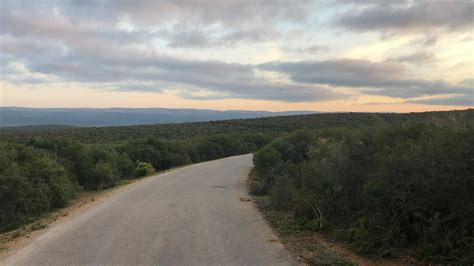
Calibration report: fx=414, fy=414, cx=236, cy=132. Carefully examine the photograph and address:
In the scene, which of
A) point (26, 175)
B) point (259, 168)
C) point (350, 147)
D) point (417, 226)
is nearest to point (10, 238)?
point (26, 175)

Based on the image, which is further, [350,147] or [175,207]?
[175,207]

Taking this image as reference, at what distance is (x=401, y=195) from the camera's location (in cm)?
636

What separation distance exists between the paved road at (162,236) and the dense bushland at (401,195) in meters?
1.35

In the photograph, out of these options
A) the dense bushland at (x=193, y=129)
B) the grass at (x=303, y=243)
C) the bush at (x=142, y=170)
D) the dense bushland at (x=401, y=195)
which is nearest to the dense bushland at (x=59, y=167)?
the bush at (x=142, y=170)

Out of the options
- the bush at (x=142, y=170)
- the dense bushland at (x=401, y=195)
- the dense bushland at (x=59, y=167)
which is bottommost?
the bush at (x=142, y=170)

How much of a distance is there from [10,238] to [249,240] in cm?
540

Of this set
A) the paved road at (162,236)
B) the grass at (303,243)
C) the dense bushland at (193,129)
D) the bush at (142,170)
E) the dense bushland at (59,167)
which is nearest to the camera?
the grass at (303,243)

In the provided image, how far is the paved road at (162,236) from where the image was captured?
670 cm

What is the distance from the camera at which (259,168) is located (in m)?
20.2

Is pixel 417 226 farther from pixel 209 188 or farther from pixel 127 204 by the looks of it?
pixel 209 188

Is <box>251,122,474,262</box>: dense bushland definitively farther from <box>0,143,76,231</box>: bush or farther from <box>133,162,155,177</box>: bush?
<box>133,162,155,177</box>: bush

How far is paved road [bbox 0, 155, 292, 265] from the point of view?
22.0 ft

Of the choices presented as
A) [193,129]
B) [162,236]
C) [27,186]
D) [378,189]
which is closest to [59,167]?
[27,186]

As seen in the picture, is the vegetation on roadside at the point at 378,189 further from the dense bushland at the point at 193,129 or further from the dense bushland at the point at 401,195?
the dense bushland at the point at 193,129
